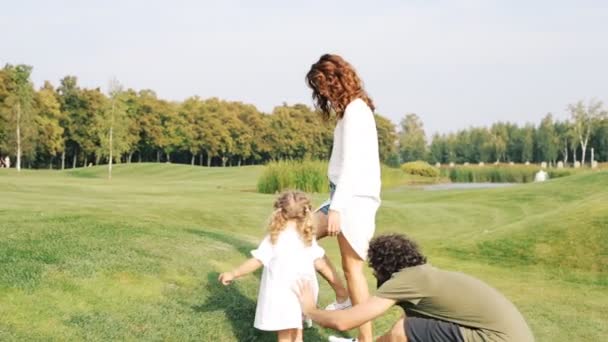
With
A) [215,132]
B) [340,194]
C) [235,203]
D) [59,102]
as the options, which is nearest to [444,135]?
[215,132]

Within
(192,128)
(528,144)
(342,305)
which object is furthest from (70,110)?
(342,305)

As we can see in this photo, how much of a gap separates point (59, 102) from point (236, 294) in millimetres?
73836

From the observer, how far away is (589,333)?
29.7 feet

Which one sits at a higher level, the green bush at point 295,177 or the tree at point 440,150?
the tree at point 440,150

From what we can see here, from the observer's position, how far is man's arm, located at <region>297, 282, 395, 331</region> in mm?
4945

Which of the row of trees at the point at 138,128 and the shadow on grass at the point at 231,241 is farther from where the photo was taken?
the row of trees at the point at 138,128

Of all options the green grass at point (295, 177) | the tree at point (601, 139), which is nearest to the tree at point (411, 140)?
the tree at point (601, 139)

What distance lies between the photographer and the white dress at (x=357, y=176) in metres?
5.72

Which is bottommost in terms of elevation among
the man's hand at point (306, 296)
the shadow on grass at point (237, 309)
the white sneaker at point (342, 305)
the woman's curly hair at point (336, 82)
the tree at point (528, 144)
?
the shadow on grass at point (237, 309)

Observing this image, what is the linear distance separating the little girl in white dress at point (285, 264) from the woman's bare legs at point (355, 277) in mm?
313

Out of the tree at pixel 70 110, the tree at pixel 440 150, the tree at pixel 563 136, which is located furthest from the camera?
the tree at pixel 440 150

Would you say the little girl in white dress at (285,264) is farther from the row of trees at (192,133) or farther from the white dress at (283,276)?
the row of trees at (192,133)

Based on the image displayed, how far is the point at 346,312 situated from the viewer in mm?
5129

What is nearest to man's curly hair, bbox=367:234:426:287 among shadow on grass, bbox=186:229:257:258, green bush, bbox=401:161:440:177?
shadow on grass, bbox=186:229:257:258
